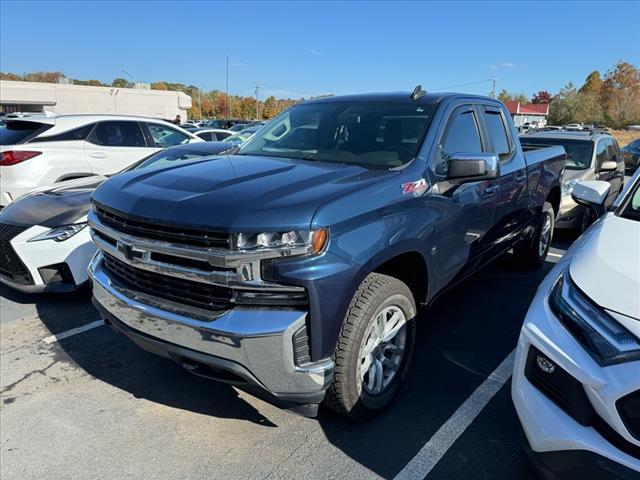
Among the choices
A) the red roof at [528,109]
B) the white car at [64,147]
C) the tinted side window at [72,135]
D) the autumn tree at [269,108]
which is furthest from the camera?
the autumn tree at [269,108]

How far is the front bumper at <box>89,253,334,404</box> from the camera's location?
2.19 m

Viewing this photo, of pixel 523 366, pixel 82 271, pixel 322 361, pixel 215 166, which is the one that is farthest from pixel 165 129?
pixel 523 366

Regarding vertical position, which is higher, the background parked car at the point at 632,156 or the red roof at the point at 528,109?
the red roof at the point at 528,109

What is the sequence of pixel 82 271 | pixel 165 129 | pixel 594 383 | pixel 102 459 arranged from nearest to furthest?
→ pixel 594 383
pixel 102 459
pixel 82 271
pixel 165 129

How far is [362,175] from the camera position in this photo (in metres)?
2.82

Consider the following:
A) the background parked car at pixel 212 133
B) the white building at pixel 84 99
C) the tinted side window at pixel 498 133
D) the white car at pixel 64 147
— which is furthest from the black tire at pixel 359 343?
the white building at pixel 84 99

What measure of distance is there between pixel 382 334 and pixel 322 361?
2.04 ft

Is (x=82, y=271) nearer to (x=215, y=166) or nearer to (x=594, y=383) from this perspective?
(x=215, y=166)

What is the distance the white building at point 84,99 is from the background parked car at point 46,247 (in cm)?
4579

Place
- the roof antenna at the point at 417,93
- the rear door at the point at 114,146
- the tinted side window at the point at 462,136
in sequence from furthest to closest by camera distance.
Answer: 1. the rear door at the point at 114,146
2. the roof antenna at the point at 417,93
3. the tinted side window at the point at 462,136

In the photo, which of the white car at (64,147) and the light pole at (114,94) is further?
the light pole at (114,94)

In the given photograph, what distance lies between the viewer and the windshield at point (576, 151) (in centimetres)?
818

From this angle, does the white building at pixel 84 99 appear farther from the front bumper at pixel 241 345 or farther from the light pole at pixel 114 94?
the front bumper at pixel 241 345

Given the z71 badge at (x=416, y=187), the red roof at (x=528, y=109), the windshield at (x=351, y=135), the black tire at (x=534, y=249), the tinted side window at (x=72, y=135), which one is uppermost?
the red roof at (x=528, y=109)
